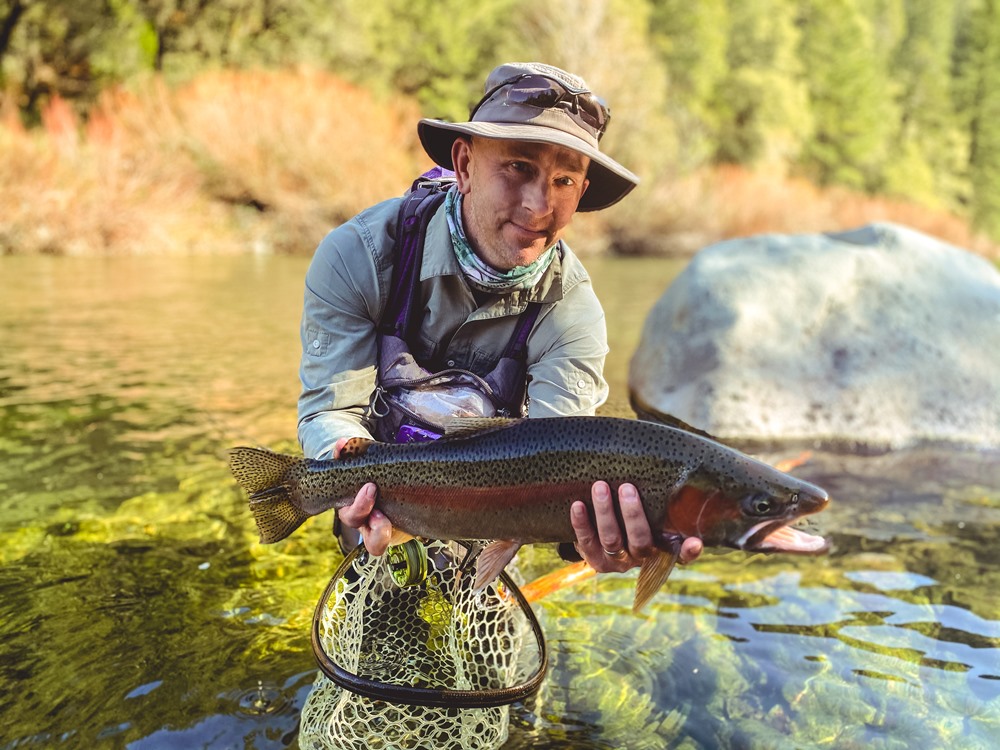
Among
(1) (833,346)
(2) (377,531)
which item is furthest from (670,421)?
(1) (833,346)

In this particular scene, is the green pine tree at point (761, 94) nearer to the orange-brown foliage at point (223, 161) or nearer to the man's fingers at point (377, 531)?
the orange-brown foliage at point (223, 161)

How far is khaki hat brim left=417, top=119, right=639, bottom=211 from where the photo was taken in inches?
100

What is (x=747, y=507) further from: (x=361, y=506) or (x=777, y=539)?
(x=361, y=506)

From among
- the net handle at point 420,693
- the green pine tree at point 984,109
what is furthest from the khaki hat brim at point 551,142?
the green pine tree at point 984,109

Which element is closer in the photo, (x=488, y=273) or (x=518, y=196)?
(x=518, y=196)

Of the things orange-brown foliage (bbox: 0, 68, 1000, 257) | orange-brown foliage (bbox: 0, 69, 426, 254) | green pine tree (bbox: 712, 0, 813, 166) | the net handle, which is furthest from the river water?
green pine tree (bbox: 712, 0, 813, 166)

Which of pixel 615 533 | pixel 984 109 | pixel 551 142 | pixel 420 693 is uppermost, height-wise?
pixel 984 109

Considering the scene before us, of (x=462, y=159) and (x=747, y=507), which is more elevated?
(x=462, y=159)

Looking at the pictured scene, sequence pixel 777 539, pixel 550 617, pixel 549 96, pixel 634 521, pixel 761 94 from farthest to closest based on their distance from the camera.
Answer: pixel 761 94, pixel 550 617, pixel 549 96, pixel 634 521, pixel 777 539

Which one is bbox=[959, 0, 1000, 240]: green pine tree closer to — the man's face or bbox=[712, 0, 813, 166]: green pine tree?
bbox=[712, 0, 813, 166]: green pine tree

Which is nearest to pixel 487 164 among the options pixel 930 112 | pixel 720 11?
pixel 720 11

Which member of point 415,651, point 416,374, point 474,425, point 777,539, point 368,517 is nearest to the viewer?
point 777,539

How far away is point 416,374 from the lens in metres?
2.94

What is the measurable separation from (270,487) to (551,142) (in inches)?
52.0
